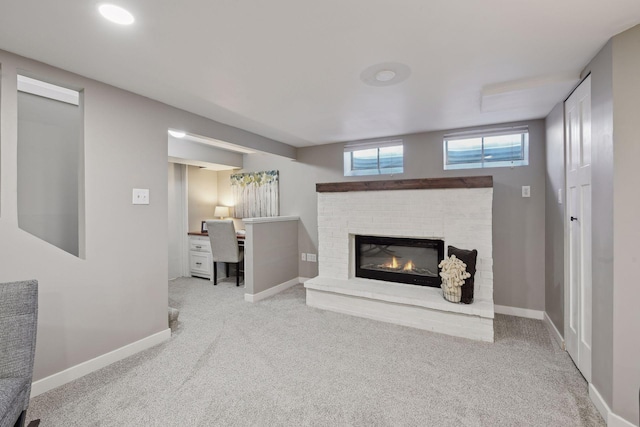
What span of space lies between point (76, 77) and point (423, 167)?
3.50m

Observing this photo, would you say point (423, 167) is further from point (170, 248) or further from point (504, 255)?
point (170, 248)

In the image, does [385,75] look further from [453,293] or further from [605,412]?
[605,412]

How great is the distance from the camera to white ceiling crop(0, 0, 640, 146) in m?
1.41

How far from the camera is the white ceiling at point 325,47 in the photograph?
4.63ft

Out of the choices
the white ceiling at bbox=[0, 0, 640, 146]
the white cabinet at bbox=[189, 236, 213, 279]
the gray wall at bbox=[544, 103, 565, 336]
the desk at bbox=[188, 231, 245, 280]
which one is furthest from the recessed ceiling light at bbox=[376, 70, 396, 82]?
the white cabinet at bbox=[189, 236, 213, 279]

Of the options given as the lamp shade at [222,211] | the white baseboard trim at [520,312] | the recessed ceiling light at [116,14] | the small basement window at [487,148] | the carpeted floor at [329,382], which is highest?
the recessed ceiling light at [116,14]

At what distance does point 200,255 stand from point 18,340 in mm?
3749

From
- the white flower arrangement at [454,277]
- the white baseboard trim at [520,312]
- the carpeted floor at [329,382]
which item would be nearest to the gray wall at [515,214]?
the white baseboard trim at [520,312]

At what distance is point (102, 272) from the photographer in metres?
2.25

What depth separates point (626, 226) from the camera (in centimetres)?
158

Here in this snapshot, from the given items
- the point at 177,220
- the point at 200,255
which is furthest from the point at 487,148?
the point at 177,220

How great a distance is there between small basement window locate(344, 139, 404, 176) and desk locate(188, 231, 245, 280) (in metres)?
2.14

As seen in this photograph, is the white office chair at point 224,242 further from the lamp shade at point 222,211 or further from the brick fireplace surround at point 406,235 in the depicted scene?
the brick fireplace surround at point 406,235

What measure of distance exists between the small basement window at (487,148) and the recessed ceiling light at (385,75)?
1.75 m
